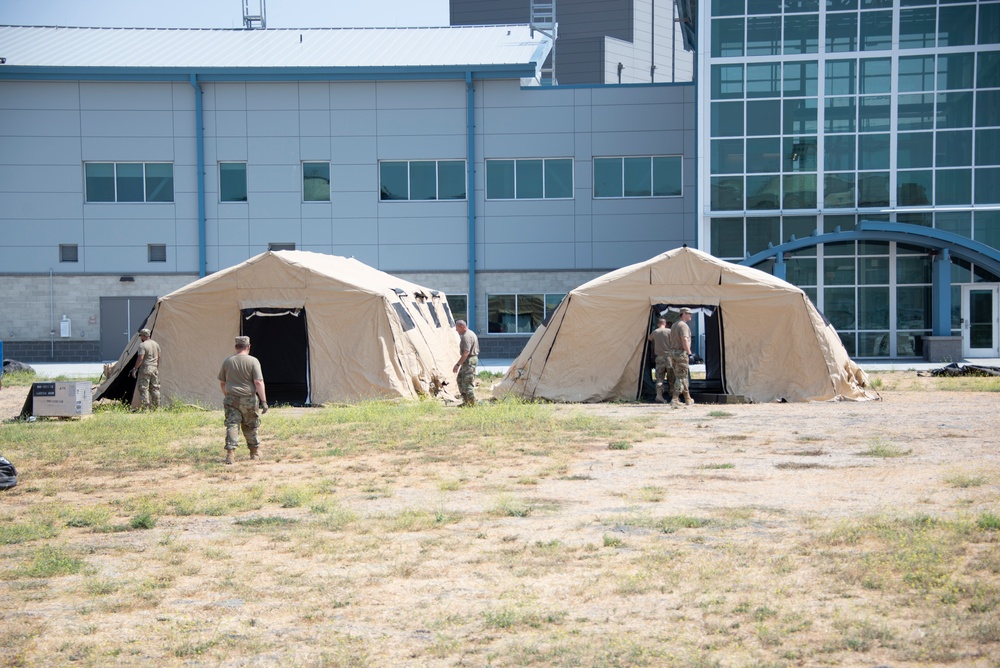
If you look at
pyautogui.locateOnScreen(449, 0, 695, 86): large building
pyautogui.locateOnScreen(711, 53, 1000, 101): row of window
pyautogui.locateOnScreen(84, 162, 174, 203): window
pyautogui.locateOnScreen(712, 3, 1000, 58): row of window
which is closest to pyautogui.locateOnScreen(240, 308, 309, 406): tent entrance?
pyautogui.locateOnScreen(84, 162, 174, 203): window

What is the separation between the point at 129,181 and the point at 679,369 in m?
23.5

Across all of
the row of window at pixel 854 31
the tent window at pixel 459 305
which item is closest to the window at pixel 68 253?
the tent window at pixel 459 305

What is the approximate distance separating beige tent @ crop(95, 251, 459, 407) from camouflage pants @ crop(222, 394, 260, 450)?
6.01 m

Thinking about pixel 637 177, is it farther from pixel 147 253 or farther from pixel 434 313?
pixel 147 253

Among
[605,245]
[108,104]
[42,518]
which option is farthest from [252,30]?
[42,518]

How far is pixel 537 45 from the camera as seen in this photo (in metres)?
36.2

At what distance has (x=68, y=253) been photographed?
34.4 metres

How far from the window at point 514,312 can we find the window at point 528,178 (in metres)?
3.45

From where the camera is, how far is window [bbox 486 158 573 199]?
34.4m

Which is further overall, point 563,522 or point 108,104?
point 108,104

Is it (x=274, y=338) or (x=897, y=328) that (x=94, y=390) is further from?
(x=897, y=328)

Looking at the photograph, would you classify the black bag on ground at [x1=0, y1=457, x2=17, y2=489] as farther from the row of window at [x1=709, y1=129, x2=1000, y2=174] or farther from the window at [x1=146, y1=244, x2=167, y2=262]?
the window at [x1=146, y1=244, x2=167, y2=262]

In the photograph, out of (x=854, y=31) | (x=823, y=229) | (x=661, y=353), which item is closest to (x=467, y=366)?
(x=661, y=353)

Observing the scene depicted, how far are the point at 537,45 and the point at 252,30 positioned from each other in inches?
431
